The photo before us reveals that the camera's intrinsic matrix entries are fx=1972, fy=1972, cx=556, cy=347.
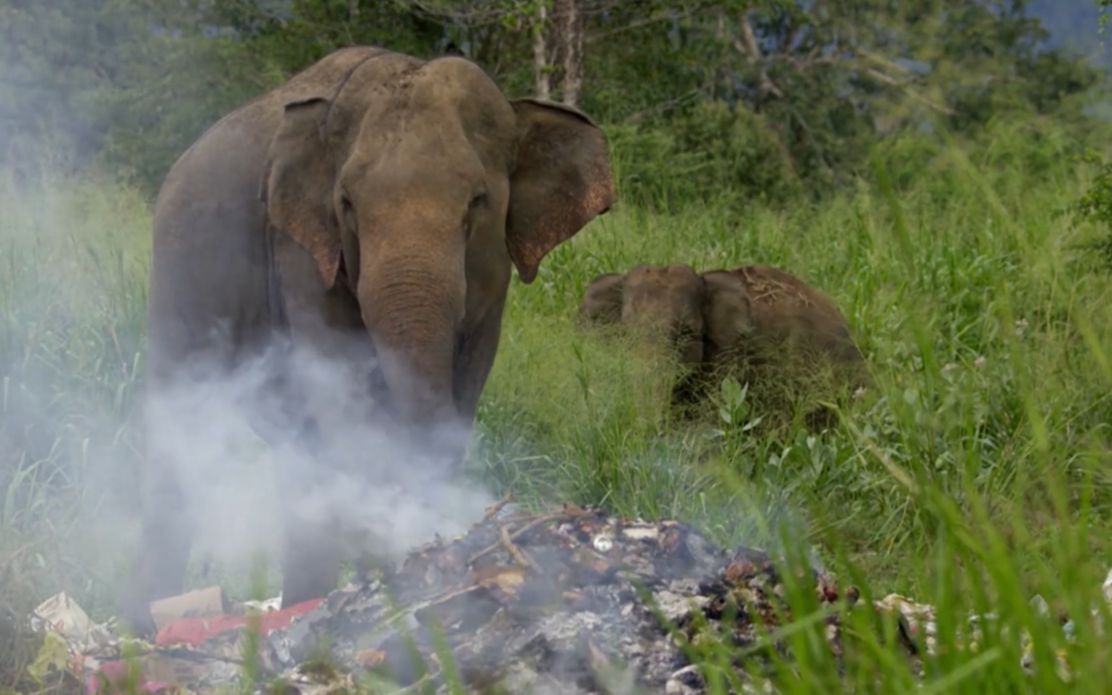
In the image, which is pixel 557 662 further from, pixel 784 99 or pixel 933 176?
pixel 784 99

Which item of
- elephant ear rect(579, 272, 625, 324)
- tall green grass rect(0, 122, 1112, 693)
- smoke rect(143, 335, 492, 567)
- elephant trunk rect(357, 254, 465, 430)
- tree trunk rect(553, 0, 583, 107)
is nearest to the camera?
elephant trunk rect(357, 254, 465, 430)

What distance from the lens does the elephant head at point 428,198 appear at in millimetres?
5906

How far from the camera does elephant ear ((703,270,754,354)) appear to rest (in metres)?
8.63

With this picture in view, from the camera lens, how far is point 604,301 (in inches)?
358

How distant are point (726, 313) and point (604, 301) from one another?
0.65 m

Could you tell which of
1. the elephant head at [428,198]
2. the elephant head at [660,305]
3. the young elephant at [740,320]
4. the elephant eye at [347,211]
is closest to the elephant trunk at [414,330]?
the elephant head at [428,198]

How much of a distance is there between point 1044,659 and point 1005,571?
168mm

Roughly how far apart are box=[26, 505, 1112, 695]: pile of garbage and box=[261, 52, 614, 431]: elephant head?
0.95 m

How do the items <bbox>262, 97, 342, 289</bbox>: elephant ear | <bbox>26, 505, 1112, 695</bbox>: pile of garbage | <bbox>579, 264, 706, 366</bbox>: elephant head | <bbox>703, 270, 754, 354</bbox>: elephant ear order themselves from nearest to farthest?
<bbox>26, 505, 1112, 695</bbox>: pile of garbage
<bbox>262, 97, 342, 289</bbox>: elephant ear
<bbox>579, 264, 706, 366</bbox>: elephant head
<bbox>703, 270, 754, 354</bbox>: elephant ear

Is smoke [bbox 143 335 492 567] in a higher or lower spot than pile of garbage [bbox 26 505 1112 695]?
lower

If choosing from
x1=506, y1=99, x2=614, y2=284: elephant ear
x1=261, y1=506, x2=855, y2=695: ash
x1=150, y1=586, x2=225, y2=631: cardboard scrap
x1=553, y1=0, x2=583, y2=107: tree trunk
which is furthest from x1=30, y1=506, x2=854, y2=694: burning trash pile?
x1=553, y1=0, x2=583, y2=107: tree trunk

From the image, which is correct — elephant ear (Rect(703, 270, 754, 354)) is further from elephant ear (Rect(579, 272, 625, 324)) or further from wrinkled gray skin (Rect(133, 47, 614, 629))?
wrinkled gray skin (Rect(133, 47, 614, 629))

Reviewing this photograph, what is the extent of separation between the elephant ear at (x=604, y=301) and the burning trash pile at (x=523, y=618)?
12.8ft

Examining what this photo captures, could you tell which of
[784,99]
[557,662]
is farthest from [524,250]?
[784,99]
